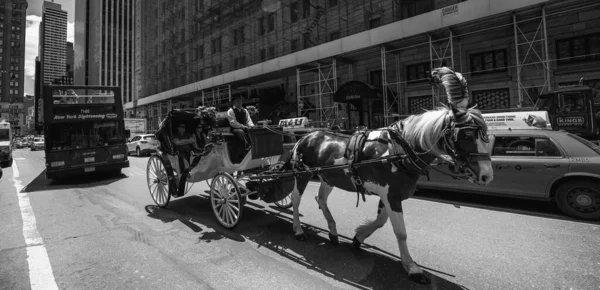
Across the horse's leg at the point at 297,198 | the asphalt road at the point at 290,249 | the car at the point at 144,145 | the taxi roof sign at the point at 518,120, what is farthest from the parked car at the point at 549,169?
the car at the point at 144,145

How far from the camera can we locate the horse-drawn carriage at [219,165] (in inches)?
201

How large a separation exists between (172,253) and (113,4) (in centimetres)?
13577

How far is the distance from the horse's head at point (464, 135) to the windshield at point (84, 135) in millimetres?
12167

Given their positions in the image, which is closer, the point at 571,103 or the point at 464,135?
the point at 464,135

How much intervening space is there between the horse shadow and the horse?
16cm

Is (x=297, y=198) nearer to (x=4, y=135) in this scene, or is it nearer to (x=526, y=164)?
(x=526, y=164)

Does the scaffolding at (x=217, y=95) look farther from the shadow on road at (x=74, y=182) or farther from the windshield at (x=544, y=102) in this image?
the windshield at (x=544, y=102)

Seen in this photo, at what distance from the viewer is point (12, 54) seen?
111562 mm

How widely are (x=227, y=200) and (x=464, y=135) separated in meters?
3.78

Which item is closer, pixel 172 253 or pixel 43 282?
pixel 43 282

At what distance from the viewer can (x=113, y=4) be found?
10856 cm

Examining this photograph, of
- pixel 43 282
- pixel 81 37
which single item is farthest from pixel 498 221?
pixel 81 37

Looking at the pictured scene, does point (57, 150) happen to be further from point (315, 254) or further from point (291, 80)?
point (291, 80)

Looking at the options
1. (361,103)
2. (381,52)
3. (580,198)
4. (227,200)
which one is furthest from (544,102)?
(227,200)
